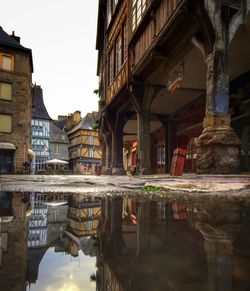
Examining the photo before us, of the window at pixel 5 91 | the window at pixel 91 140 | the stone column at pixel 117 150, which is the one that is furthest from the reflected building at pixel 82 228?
the window at pixel 91 140

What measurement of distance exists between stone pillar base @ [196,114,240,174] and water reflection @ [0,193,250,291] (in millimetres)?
3132

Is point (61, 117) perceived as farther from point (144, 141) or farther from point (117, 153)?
point (144, 141)

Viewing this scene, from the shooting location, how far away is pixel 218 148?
4.66 metres

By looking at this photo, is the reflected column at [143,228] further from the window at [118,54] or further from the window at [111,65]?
the window at [111,65]

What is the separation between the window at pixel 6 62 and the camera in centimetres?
2489

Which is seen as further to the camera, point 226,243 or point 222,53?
point 222,53

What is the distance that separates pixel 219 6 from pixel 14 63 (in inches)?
935

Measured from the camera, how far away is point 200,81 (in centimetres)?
905

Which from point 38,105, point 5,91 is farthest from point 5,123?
point 38,105

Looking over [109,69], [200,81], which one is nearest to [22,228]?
[200,81]

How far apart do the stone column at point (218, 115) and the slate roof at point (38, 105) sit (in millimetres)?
36853

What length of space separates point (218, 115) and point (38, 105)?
37897 millimetres

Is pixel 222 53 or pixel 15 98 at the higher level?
pixel 15 98

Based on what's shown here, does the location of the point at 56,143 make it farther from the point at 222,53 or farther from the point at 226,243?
the point at 226,243
